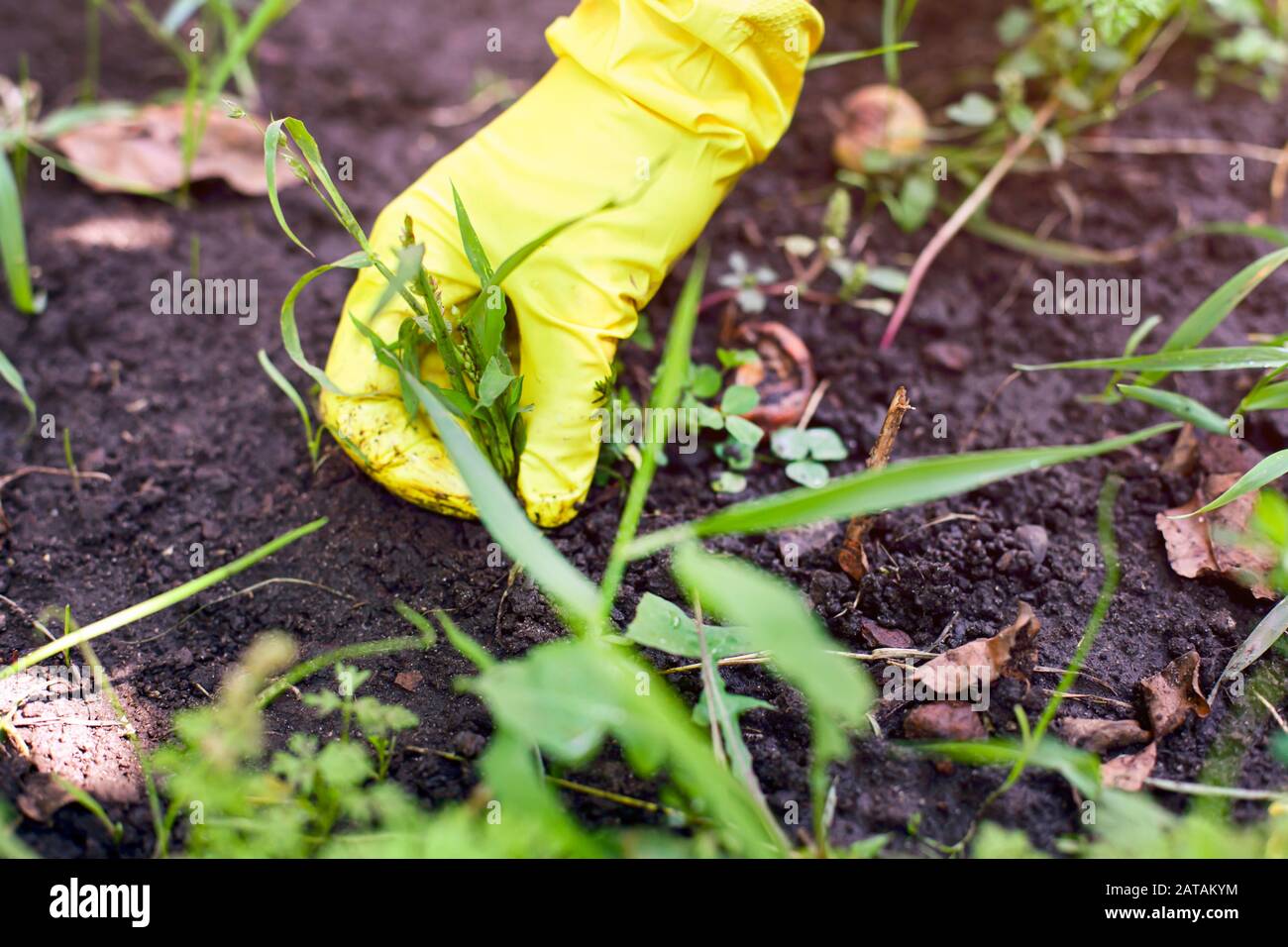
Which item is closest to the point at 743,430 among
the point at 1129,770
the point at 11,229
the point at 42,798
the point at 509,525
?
the point at 509,525

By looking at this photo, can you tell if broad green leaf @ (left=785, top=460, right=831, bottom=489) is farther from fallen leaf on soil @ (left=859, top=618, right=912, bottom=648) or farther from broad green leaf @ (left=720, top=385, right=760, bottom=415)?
fallen leaf on soil @ (left=859, top=618, right=912, bottom=648)

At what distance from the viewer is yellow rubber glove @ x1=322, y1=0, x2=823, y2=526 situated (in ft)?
4.64

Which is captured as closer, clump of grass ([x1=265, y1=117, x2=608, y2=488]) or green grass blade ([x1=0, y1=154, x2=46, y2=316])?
clump of grass ([x1=265, y1=117, x2=608, y2=488])

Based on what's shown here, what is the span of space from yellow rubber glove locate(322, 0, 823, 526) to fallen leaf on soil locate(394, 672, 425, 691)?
10.1 inches

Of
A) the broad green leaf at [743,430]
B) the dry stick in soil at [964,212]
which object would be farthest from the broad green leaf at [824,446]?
the dry stick in soil at [964,212]

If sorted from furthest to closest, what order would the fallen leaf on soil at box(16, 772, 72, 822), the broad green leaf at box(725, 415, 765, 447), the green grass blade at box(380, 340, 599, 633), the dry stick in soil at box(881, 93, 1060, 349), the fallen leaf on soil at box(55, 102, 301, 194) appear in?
the fallen leaf on soil at box(55, 102, 301, 194) → the dry stick in soil at box(881, 93, 1060, 349) → the broad green leaf at box(725, 415, 765, 447) → the fallen leaf on soil at box(16, 772, 72, 822) → the green grass blade at box(380, 340, 599, 633)

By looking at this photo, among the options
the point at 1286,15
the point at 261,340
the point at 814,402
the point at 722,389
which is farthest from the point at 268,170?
the point at 1286,15

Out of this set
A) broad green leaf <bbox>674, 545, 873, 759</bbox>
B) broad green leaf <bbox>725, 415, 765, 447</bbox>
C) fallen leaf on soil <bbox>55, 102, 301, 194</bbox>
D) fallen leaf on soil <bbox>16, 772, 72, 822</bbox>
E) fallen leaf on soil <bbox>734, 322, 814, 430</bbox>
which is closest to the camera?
broad green leaf <bbox>674, 545, 873, 759</bbox>

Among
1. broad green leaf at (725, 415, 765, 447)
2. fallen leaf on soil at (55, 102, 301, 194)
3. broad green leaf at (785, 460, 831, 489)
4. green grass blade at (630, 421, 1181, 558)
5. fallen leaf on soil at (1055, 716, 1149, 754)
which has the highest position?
fallen leaf on soil at (55, 102, 301, 194)

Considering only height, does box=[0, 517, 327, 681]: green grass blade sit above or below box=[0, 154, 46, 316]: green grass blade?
below

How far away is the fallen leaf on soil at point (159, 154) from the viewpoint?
2.13m

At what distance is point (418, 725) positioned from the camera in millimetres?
1340

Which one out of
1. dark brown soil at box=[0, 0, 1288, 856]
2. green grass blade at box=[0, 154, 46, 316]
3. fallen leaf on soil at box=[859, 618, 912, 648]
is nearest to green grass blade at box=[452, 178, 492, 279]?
dark brown soil at box=[0, 0, 1288, 856]

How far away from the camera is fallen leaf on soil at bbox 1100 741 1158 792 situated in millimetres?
1282
